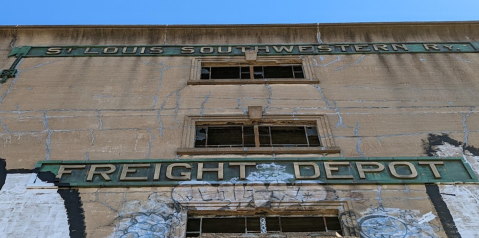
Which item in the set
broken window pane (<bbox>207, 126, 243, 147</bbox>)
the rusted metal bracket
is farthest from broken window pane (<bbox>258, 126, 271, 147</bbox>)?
the rusted metal bracket

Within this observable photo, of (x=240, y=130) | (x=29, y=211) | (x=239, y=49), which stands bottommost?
(x=29, y=211)

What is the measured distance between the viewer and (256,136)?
988cm

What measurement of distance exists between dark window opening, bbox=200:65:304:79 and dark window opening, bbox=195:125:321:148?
212 centimetres

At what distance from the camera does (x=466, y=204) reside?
8.00 meters

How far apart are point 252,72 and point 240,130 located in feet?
7.72

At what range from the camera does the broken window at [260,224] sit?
7823 millimetres

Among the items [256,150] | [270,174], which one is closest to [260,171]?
[270,174]

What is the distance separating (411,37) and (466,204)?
20.0 ft

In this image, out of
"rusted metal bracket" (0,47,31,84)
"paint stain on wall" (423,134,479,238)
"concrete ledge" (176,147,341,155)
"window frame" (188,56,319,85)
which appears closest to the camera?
"paint stain on wall" (423,134,479,238)

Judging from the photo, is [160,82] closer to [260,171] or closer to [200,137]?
[200,137]

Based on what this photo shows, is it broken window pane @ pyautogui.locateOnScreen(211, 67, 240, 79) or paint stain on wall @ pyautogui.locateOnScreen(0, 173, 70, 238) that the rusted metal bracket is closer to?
paint stain on wall @ pyautogui.locateOnScreen(0, 173, 70, 238)

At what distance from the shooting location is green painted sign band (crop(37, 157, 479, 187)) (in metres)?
8.52

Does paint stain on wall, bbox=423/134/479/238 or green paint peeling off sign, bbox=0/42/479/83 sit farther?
green paint peeling off sign, bbox=0/42/479/83

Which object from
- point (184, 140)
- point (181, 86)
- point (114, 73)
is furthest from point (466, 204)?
point (114, 73)
